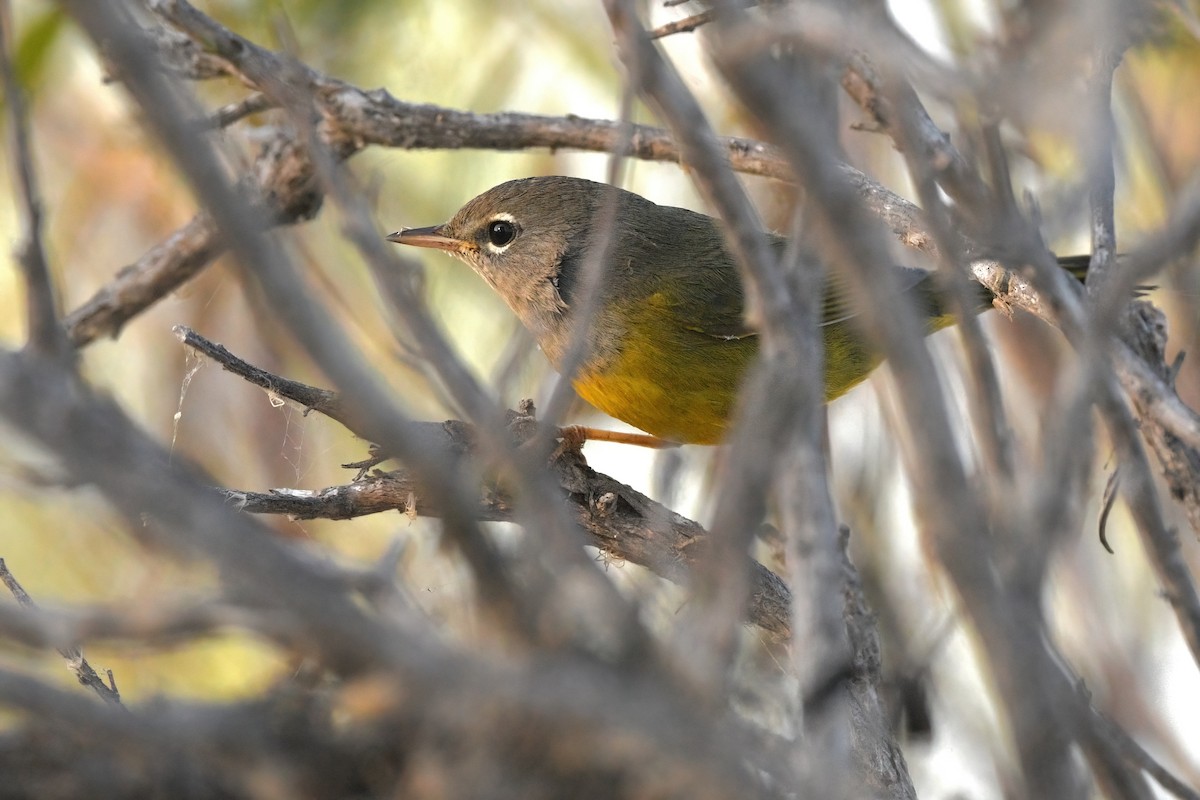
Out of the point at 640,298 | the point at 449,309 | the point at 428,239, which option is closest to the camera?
the point at 640,298

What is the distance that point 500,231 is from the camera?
4.84 m

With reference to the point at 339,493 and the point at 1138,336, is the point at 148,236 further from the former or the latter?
the point at 1138,336

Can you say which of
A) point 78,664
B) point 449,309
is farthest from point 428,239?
point 78,664

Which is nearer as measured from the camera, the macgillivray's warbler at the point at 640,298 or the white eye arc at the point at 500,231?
the macgillivray's warbler at the point at 640,298

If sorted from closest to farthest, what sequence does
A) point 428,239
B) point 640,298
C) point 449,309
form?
point 640,298 → point 428,239 → point 449,309

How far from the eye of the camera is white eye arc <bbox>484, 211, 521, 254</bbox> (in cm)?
481

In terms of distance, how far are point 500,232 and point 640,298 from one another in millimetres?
748

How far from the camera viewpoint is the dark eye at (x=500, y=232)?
4828 mm

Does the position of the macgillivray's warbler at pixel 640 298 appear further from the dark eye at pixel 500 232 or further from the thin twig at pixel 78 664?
the thin twig at pixel 78 664

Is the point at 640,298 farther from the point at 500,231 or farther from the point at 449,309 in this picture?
the point at 449,309

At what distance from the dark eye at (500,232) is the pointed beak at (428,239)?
13 centimetres

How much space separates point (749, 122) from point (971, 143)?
101cm

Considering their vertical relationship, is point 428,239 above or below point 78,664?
above

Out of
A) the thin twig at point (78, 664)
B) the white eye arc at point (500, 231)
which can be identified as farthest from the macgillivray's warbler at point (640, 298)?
the thin twig at point (78, 664)
